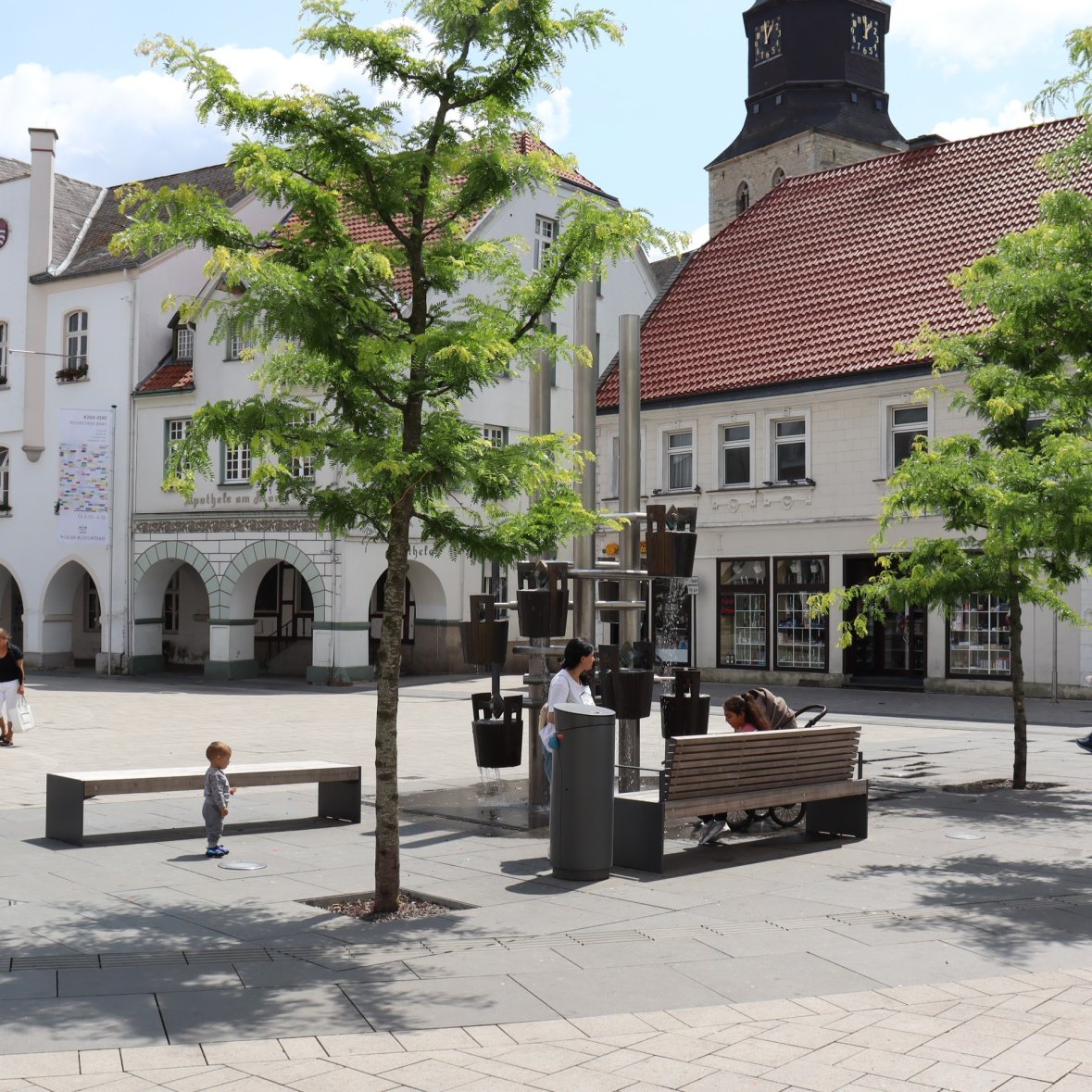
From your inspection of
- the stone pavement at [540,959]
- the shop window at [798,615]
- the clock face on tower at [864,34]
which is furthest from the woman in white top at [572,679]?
the clock face on tower at [864,34]

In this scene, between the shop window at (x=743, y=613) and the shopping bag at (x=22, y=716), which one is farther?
the shop window at (x=743, y=613)

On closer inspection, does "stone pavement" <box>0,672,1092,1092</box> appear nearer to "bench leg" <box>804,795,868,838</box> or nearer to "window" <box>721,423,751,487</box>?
"bench leg" <box>804,795,868,838</box>

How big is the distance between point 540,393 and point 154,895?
6660 mm

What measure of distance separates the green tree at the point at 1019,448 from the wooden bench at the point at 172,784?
5579 millimetres

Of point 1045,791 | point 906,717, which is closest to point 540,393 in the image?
point 1045,791

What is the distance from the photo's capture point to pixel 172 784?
1102cm

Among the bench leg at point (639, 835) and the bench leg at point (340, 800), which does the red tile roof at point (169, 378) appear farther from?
the bench leg at point (639, 835)

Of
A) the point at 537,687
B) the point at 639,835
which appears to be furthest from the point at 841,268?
the point at 639,835

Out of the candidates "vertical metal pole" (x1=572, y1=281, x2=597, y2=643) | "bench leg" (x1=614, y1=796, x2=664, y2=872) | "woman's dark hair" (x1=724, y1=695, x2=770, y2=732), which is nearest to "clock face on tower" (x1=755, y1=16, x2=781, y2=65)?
"vertical metal pole" (x1=572, y1=281, x2=597, y2=643)

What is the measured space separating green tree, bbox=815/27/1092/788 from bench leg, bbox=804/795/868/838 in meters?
2.75

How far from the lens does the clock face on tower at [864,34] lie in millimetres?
65375

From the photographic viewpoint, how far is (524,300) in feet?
30.4

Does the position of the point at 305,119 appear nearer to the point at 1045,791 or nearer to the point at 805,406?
the point at 1045,791

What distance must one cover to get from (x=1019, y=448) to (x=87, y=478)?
28.6 meters
